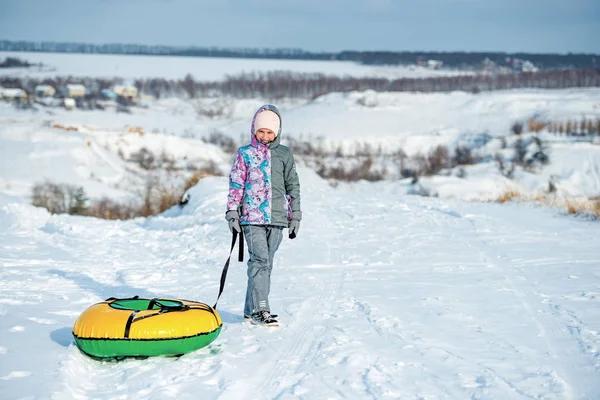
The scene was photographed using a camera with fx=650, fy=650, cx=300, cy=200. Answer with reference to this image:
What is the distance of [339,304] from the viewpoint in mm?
6395

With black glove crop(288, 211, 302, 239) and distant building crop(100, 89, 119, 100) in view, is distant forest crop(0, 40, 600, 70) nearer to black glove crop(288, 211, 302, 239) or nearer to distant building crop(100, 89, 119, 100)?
distant building crop(100, 89, 119, 100)

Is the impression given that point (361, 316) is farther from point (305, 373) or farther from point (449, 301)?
point (305, 373)

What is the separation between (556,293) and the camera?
6.65 metres

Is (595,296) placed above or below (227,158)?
above

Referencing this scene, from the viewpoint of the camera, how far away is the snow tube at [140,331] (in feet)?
14.8

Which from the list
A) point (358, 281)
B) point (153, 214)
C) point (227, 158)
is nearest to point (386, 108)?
point (227, 158)

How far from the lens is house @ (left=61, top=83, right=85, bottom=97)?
299ft

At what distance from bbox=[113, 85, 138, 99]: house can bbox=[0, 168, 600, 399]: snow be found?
10073cm

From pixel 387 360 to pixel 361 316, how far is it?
1194mm

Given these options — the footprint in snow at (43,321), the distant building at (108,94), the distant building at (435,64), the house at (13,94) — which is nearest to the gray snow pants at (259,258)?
the footprint in snow at (43,321)

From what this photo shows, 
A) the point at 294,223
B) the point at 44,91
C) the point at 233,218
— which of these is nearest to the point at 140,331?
the point at 233,218

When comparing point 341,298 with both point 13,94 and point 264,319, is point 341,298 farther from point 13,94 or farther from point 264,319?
point 13,94

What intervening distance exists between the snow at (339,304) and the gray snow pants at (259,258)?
252 millimetres

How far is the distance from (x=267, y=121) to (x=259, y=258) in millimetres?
1147
